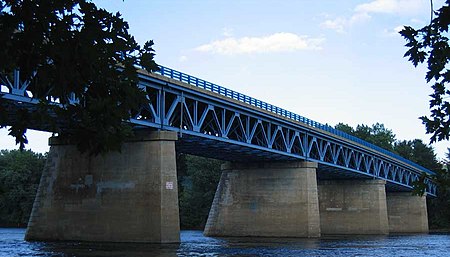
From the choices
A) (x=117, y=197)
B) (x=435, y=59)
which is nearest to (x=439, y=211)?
(x=117, y=197)

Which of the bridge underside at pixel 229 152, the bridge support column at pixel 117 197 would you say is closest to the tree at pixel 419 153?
the bridge underside at pixel 229 152

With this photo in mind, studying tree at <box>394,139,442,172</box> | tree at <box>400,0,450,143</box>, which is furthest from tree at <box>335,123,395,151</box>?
tree at <box>400,0,450,143</box>

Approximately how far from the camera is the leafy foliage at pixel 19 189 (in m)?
104

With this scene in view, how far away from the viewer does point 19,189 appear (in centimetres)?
10456

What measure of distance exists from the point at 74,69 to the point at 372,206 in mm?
80687

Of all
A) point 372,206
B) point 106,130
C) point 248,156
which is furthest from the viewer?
point 372,206

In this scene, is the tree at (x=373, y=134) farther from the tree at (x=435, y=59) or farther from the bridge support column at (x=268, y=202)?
the tree at (x=435, y=59)

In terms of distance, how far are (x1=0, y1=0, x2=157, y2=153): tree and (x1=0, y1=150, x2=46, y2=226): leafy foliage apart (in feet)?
317

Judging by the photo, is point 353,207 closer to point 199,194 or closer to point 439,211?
point 199,194

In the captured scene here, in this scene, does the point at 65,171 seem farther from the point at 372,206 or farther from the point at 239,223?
the point at 372,206

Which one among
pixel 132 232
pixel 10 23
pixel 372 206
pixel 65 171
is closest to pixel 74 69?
pixel 10 23

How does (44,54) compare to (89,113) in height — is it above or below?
above

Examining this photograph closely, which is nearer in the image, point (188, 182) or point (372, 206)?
point (372, 206)

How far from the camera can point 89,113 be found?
10039 millimetres
